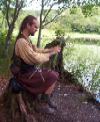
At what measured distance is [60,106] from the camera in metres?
7.67

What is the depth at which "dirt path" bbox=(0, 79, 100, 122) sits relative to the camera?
6.78 metres

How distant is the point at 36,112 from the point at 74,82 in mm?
3706

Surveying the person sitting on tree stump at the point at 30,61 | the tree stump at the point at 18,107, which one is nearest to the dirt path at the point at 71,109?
the tree stump at the point at 18,107

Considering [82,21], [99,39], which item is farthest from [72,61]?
[82,21]

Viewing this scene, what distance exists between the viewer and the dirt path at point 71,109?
6.78m

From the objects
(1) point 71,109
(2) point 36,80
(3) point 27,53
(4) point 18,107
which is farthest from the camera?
(1) point 71,109

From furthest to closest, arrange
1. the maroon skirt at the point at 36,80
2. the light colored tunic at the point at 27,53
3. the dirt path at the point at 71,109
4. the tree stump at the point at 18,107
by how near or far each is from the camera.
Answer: the dirt path at the point at 71,109
the tree stump at the point at 18,107
the maroon skirt at the point at 36,80
the light colored tunic at the point at 27,53

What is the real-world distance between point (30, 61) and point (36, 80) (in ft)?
1.21

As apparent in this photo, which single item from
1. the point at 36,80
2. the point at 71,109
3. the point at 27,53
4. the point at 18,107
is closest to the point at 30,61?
the point at 27,53

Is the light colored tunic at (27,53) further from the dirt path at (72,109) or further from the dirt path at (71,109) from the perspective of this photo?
the dirt path at (72,109)

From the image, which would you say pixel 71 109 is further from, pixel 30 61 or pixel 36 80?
pixel 30 61

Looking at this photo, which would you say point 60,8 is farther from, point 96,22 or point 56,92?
point 96,22

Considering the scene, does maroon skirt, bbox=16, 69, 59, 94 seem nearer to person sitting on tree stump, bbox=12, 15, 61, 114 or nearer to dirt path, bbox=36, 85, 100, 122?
person sitting on tree stump, bbox=12, 15, 61, 114

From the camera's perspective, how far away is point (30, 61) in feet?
19.4
